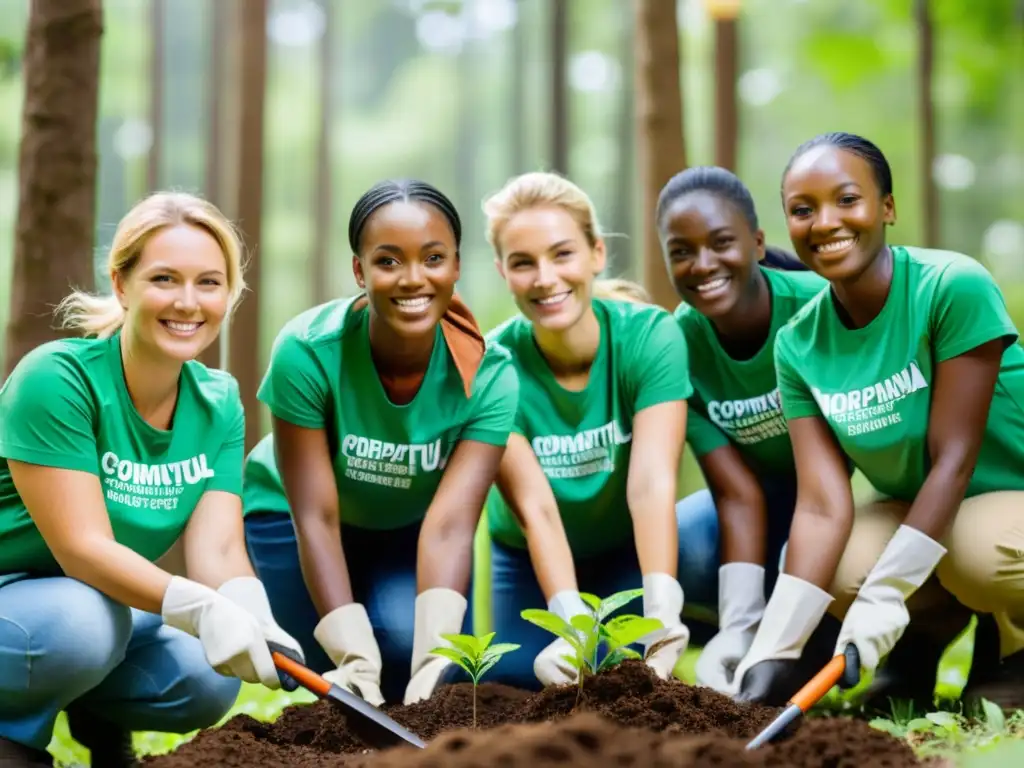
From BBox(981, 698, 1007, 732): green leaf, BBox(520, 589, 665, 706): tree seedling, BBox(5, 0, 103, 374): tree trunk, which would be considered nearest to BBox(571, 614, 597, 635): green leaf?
BBox(520, 589, 665, 706): tree seedling

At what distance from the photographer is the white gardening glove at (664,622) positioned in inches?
115

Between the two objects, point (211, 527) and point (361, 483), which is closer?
point (211, 527)

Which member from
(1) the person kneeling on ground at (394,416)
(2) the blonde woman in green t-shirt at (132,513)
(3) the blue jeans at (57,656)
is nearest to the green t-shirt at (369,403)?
(1) the person kneeling on ground at (394,416)

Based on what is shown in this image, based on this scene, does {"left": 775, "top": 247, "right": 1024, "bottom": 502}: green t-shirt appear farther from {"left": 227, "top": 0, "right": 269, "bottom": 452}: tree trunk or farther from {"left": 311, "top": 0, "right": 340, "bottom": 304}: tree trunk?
{"left": 311, "top": 0, "right": 340, "bottom": 304}: tree trunk

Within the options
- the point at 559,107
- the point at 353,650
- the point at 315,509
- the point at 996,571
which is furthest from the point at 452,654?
the point at 559,107

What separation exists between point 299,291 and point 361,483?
1896 cm

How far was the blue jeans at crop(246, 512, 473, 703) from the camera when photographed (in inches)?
133

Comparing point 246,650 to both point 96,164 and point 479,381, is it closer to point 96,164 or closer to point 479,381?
point 479,381

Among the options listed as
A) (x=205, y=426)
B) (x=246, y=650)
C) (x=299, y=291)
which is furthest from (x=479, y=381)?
(x=299, y=291)

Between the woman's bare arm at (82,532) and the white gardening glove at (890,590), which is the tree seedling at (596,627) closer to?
the white gardening glove at (890,590)

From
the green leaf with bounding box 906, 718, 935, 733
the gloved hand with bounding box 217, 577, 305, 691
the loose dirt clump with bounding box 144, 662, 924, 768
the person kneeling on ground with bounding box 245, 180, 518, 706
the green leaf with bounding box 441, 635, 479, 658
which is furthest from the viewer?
the person kneeling on ground with bounding box 245, 180, 518, 706

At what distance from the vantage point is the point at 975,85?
11242 millimetres

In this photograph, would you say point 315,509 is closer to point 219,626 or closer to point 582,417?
point 219,626

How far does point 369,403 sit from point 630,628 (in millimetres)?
1024
